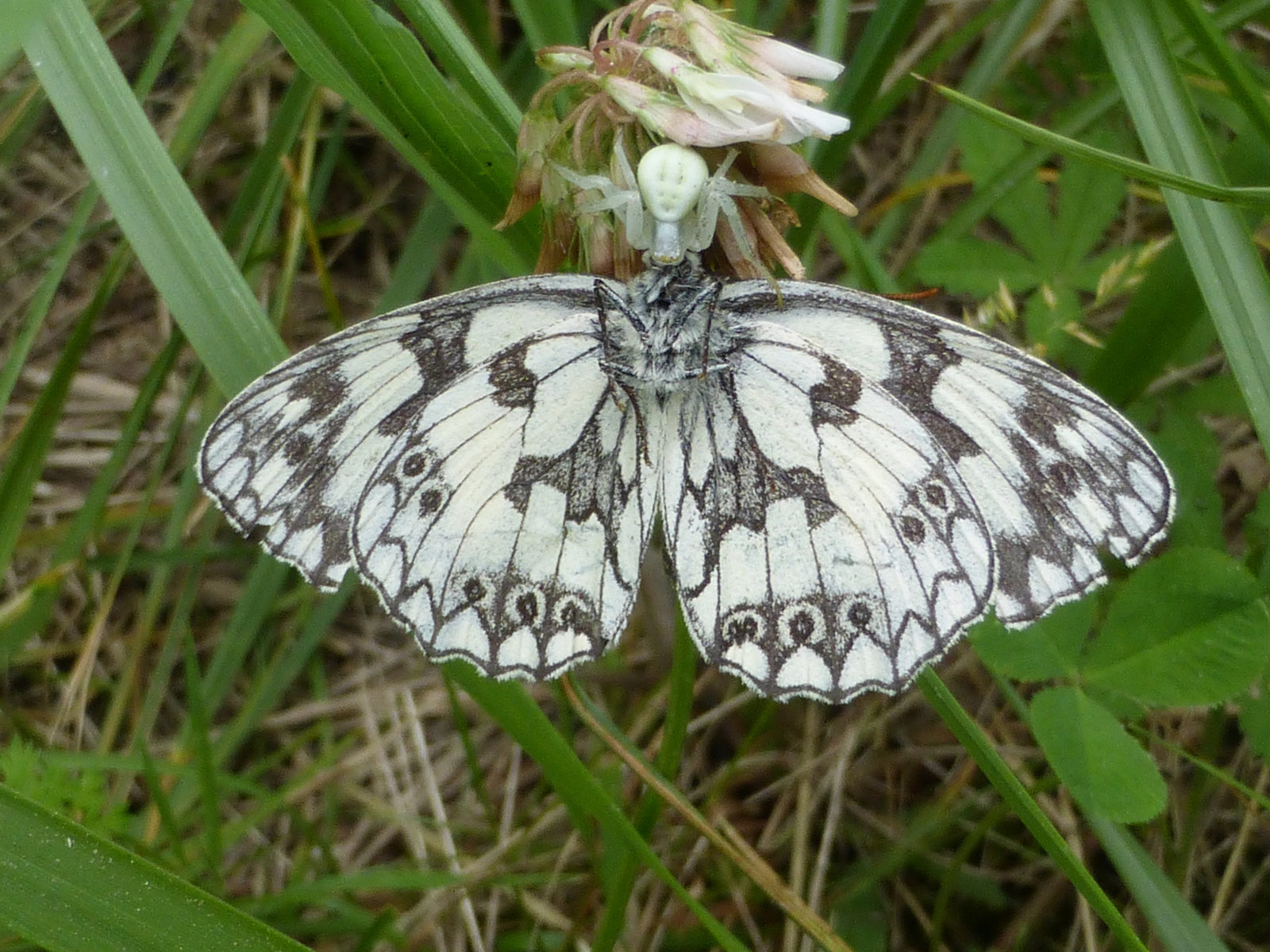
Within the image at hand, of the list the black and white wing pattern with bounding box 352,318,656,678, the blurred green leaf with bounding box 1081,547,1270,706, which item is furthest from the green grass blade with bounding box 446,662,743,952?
the blurred green leaf with bounding box 1081,547,1270,706

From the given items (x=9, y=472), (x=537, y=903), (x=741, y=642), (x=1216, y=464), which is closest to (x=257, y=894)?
(x=537, y=903)

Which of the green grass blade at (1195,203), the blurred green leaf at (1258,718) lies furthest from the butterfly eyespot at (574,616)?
the blurred green leaf at (1258,718)

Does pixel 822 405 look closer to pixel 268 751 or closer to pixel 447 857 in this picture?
pixel 447 857

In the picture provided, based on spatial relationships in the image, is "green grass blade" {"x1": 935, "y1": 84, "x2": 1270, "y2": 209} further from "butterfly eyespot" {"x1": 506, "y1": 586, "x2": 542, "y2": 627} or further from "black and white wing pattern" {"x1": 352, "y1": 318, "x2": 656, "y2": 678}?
"butterfly eyespot" {"x1": 506, "y1": 586, "x2": 542, "y2": 627}

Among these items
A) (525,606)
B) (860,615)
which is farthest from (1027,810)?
(525,606)

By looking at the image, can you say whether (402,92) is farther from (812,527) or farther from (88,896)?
(88,896)
